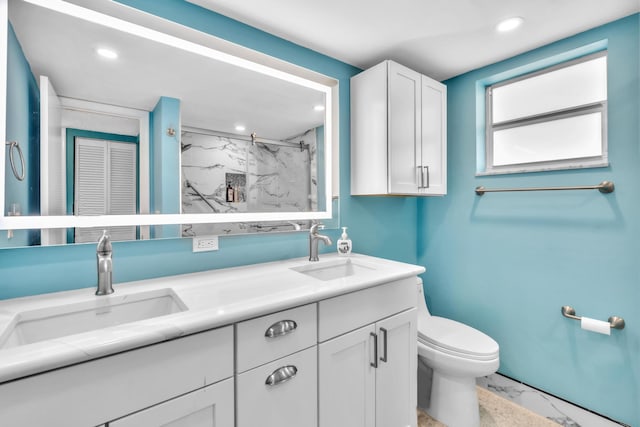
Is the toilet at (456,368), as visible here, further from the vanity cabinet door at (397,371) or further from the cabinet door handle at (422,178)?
the cabinet door handle at (422,178)

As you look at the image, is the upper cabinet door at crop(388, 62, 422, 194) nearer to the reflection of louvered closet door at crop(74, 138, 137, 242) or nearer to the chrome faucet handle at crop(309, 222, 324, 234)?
the chrome faucet handle at crop(309, 222, 324, 234)

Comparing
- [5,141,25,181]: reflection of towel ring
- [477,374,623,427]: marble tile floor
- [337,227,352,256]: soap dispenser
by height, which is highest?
[5,141,25,181]: reflection of towel ring

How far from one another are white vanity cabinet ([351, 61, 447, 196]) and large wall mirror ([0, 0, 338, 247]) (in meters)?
0.45

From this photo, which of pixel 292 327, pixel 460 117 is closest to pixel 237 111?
pixel 292 327

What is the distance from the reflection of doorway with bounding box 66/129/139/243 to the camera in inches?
46.2

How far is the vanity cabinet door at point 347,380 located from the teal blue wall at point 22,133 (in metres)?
1.18

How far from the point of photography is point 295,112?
1.83 meters

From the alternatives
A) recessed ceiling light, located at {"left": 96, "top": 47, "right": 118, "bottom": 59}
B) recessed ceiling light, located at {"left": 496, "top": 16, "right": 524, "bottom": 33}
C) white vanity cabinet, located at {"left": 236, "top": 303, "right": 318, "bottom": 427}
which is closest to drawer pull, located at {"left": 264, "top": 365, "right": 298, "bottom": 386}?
white vanity cabinet, located at {"left": 236, "top": 303, "right": 318, "bottom": 427}

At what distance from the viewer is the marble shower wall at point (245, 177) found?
1.44 meters

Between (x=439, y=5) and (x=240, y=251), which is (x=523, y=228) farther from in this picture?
(x=240, y=251)

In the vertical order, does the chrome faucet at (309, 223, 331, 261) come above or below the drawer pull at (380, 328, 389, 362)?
above

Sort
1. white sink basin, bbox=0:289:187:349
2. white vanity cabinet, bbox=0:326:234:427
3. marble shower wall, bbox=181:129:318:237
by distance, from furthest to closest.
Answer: marble shower wall, bbox=181:129:318:237, white sink basin, bbox=0:289:187:349, white vanity cabinet, bbox=0:326:234:427

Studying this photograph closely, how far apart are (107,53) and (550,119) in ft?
8.15

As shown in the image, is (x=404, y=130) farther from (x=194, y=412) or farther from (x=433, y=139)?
(x=194, y=412)
